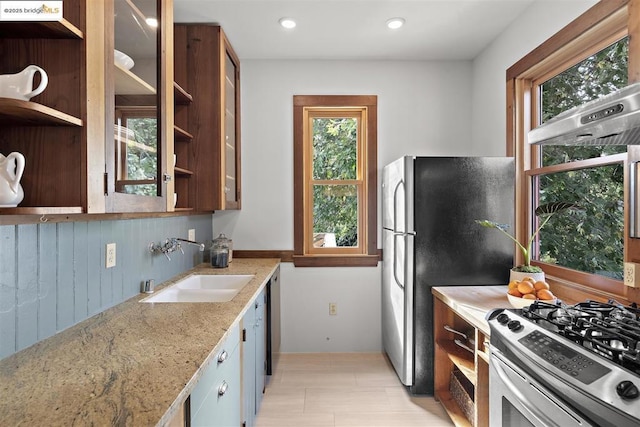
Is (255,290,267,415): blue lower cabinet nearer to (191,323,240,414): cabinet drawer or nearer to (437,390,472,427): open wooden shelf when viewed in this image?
(191,323,240,414): cabinet drawer

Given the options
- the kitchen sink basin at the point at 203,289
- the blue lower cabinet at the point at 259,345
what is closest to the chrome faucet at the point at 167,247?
the kitchen sink basin at the point at 203,289

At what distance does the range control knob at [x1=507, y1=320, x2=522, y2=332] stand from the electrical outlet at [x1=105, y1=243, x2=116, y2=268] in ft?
5.68

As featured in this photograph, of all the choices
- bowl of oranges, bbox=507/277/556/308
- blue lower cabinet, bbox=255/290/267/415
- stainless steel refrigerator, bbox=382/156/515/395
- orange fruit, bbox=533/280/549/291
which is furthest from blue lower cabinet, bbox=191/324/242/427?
orange fruit, bbox=533/280/549/291

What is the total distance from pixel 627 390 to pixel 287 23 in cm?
259

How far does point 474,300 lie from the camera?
2014 millimetres

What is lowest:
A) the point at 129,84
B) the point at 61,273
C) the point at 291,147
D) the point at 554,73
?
the point at 61,273

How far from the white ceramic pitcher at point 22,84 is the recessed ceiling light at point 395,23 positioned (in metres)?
2.17

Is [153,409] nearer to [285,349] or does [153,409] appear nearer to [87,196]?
[87,196]

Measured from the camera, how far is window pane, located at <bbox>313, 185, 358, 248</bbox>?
127 inches

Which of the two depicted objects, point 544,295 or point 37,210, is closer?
point 37,210

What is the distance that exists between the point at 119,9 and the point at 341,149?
7.22 ft

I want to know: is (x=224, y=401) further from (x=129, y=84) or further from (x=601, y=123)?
(x=601, y=123)

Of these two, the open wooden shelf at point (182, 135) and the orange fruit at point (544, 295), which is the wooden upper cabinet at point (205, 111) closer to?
the open wooden shelf at point (182, 135)

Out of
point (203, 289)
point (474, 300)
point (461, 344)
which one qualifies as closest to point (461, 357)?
point (461, 344)
